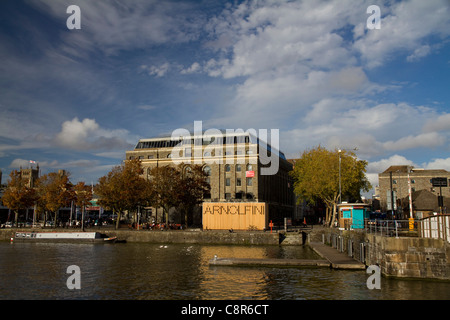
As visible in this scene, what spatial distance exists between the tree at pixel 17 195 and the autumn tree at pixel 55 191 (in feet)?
6.18

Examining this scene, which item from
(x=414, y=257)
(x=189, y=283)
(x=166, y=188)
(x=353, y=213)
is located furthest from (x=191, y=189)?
(x=414, y=257)

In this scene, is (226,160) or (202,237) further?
(226,160)

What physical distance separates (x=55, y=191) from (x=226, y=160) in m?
34.1

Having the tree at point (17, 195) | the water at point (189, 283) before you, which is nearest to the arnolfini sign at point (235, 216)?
the water at point (189, 283)

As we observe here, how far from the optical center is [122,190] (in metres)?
61.2

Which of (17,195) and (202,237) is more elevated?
(17,195)

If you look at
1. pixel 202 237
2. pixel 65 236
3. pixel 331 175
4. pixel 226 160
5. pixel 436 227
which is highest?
pixel 226 160

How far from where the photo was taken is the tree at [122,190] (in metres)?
60.9

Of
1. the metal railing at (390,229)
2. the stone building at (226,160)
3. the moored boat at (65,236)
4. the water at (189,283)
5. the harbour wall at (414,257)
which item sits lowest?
the water at (189,283)

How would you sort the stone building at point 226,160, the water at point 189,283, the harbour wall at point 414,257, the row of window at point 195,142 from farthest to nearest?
the row of window at point 195,142
the stone building at point 226,160
the harbour wall at point 414,257
the water at point 189,283

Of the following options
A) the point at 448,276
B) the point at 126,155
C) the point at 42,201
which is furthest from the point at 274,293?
the point at 126,155

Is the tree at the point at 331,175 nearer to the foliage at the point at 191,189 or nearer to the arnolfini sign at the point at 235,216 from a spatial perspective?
the arnolfini sign at the point at 235,216

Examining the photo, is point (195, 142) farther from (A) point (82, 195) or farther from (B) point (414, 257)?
(B) point (414, 257)
